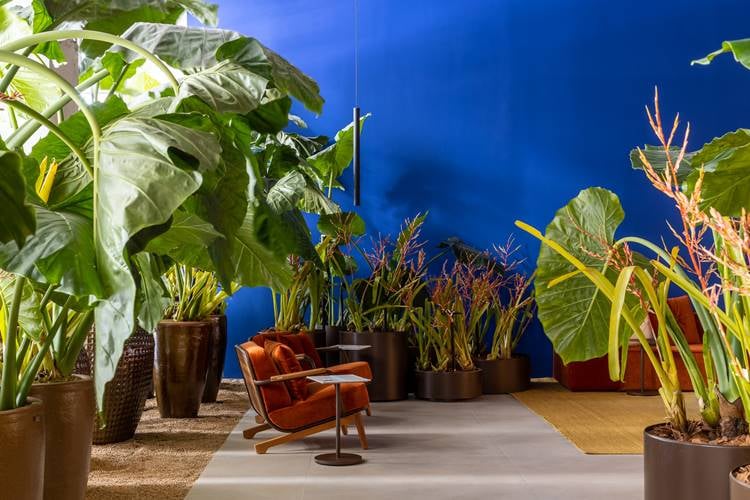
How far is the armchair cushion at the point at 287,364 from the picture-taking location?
17.3 ft

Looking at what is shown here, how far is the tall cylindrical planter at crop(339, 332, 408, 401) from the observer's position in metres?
7.09

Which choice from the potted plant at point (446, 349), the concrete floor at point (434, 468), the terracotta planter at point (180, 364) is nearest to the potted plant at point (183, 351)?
the terracotta planter at point (180, 364)

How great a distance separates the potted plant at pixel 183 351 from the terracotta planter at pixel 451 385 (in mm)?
1978

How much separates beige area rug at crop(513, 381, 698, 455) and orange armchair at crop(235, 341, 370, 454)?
1447 mm

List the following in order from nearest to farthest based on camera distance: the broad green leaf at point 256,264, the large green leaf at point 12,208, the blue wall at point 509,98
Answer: the large green leaf at point 12,208 < the broad green leaf at point 256,264 < the blue wall at point 509,98

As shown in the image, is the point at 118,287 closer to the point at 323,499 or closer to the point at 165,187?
the point at 165,187

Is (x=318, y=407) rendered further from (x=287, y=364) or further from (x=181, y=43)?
(x=181, y=43)

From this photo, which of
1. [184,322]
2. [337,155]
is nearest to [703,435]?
[184,322]

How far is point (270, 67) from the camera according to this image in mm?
1995

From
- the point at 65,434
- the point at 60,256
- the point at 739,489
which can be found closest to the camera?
the point at 60,256

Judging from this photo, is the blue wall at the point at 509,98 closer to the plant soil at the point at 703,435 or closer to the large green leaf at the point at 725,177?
the plant soil at the point at 703,435

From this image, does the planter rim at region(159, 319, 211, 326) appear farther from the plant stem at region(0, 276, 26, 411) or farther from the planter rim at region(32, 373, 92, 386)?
the plant stem at region(0, 276, 26, 411)

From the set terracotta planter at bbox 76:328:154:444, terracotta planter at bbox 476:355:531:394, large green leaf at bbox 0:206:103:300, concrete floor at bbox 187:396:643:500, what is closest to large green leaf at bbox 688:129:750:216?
large green leaf at bbox 0:206:103:300

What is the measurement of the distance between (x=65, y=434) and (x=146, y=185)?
2.06 metres
